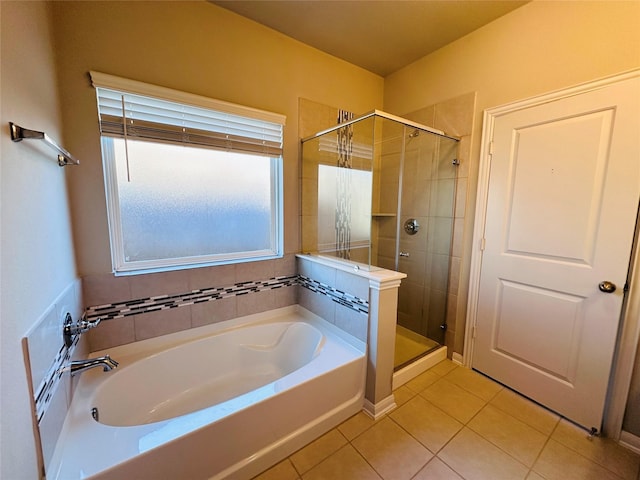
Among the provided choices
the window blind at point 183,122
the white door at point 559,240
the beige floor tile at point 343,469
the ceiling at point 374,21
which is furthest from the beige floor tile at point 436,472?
the ceiling at point 374,21

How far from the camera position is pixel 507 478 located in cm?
128

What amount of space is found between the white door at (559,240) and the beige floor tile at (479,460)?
0.63m

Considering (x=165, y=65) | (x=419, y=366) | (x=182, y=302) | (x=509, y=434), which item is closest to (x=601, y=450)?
(x=509, y=434)

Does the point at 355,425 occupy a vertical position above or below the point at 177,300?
below

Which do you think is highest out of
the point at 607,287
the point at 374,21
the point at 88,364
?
the point at 374,21

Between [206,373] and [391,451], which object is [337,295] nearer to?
[391,451]

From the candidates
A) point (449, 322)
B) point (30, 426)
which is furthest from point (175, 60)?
point (449, 322)

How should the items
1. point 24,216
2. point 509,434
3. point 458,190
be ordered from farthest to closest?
point 458,190 < point 509,434 < point 24,216

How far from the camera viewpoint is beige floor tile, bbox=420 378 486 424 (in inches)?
66.6

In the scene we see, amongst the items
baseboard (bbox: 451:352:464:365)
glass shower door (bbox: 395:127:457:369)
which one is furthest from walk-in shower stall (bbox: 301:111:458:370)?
baseboard (bbox: 451:352:464:365)

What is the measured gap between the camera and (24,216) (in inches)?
35.3

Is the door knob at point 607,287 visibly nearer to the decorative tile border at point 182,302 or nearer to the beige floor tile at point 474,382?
the beige floor tile at point 474,382

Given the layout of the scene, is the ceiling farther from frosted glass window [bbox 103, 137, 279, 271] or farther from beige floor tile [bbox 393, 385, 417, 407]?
beige floor tile [bbox 393, 385, 417, 407]

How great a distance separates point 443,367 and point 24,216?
2.70m
